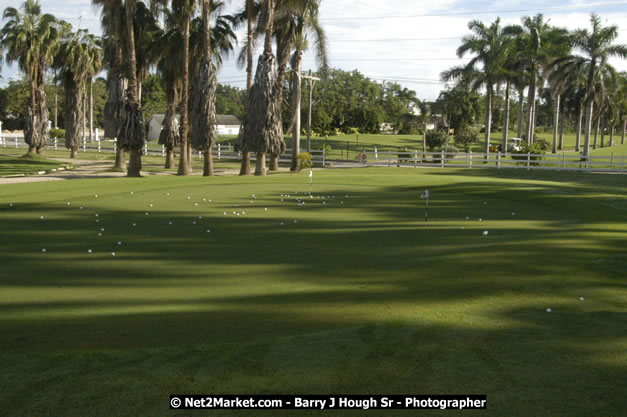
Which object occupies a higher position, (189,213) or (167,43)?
(167,43)

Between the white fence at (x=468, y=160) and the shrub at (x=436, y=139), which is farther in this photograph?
the shrub at (x=436, y=139)

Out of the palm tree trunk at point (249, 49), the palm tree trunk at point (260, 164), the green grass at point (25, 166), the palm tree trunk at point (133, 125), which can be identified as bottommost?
the green grass at point (25, 166)

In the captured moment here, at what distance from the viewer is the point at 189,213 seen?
16.5 m

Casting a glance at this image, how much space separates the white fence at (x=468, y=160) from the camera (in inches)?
1805

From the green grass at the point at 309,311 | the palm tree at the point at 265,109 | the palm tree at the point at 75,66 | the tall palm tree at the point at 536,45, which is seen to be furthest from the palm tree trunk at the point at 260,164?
the tall palm tree at the point at 536,45

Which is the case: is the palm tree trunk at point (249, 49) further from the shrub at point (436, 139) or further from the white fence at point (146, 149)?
the shrub at point (436, 139)

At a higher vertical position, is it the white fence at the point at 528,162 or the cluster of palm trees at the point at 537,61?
the cluster of palm trees at the point at 537,61

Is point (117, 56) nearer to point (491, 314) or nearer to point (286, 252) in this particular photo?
point (286, 252)

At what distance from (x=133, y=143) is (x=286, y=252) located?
29.3 metres

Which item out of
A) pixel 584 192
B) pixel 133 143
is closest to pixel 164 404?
pixel 584 192

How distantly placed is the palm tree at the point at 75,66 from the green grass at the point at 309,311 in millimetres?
45162

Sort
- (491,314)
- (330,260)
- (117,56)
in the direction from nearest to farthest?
(491,314), (330,260), (117,56)

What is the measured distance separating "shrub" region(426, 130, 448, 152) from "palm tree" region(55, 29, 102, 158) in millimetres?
41376

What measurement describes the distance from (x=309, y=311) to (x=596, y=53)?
58.3 meters
